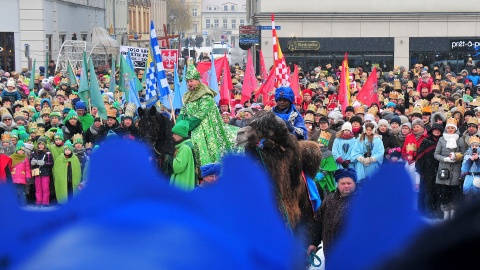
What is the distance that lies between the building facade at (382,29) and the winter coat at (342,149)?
23.4 metres

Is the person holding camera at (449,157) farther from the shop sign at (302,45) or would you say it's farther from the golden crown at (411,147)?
the shop sign at (302,45)

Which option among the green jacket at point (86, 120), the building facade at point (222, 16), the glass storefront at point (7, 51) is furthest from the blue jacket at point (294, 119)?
the building facade at point (222, 16)

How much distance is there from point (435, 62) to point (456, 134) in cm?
2389

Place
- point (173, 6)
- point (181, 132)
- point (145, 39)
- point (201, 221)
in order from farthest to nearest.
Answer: point (173, 6) → point (145, 39) → point (181, 132) → point (201, 221)

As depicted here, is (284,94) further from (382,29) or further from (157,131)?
(382,29)

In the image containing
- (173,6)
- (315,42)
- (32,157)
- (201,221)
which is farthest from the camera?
(173,6)

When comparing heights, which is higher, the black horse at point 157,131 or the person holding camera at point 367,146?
the black horse at point 157,131

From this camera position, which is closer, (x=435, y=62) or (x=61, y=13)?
(x=435, y=62)

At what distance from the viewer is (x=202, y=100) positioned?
8578 millimetres

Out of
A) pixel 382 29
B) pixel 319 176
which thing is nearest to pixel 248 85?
pixel 319 176

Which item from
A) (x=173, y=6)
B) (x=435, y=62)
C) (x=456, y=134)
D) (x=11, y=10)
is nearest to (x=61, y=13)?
(x=11, y=10)

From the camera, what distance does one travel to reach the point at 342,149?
1130cm

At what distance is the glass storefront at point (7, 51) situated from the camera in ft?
116

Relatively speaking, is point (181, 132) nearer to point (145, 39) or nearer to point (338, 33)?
point (338, 33)
